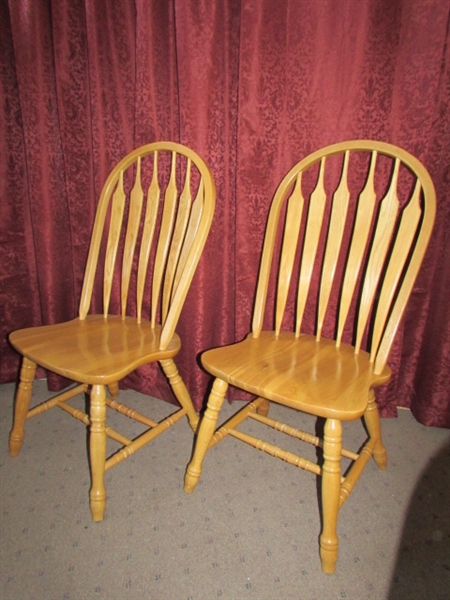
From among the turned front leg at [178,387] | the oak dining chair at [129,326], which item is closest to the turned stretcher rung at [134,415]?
the oak dining chair at [129,326]

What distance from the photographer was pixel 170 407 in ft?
4.86

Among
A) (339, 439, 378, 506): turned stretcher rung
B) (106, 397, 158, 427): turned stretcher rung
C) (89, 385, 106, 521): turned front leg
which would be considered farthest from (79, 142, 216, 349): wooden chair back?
(339, 439, 378, 506): turned stretcher rung

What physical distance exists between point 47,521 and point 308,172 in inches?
54.0

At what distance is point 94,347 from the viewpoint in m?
0.98

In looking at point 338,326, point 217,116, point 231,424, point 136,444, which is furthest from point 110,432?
point 217,116

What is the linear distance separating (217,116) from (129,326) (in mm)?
818

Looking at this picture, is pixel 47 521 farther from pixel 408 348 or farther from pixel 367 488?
pixel 408 348

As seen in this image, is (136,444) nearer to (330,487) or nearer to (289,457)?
(289,457)

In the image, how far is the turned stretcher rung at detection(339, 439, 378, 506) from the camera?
0.85m

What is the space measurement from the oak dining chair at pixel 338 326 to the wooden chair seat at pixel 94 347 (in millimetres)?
202

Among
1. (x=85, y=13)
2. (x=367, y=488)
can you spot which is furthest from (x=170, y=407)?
(x=85, y=13)

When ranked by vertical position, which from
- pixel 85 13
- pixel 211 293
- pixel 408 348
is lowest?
pixel 408 348

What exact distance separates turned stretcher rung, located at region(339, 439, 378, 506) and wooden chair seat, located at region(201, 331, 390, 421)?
0.92ft

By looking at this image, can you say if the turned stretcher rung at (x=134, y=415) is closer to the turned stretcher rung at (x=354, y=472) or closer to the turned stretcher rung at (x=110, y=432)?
the turned stretcher rung at (x=110, y=432)
